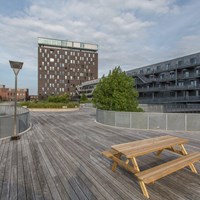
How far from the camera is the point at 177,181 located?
4.55m

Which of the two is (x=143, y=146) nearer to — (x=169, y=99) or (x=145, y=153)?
(x=145, y=153)

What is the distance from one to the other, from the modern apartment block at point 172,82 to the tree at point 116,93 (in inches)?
1234

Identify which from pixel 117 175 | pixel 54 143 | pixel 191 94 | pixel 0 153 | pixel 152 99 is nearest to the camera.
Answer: pixel 117 175

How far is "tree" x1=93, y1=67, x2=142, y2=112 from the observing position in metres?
15.2

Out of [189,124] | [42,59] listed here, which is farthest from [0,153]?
[42,59]

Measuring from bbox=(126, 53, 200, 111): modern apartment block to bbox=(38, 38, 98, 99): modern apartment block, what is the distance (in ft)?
145

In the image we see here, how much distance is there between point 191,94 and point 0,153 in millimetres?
46075

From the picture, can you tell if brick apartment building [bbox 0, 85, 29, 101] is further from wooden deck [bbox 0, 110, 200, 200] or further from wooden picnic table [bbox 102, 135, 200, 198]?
wooden picnic table [bbox 102, 135, 200, 198]

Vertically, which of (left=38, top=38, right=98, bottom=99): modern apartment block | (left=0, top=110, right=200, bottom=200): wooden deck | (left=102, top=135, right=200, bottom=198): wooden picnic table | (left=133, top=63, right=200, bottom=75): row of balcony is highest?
(left=38, top=38, right=98, bottom=99): modern apartment block

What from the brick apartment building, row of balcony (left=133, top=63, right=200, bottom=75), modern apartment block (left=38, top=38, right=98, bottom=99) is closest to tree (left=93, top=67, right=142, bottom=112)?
row of balcony (left=133, top=63, right=200, bottom=75)

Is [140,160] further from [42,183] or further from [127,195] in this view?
[42,183]

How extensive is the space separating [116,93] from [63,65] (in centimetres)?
8158

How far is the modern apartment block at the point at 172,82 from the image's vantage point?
4239cm

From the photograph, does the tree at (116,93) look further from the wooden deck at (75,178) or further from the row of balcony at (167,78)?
the row of balcony at (167,78)
